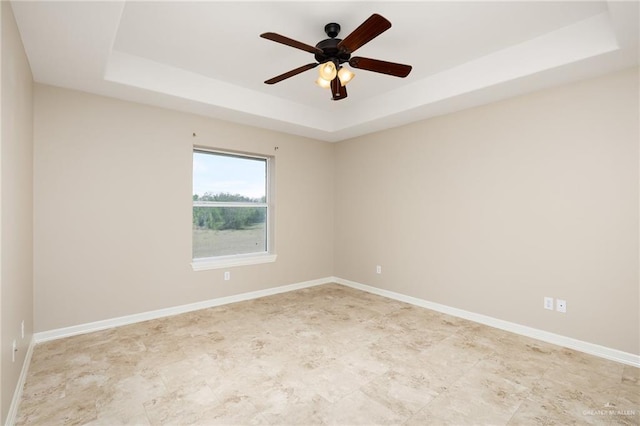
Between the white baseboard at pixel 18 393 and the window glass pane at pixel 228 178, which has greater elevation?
the window glass pane at pixel 228 178

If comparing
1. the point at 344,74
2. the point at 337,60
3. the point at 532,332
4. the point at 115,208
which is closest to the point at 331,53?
the point at 337,60

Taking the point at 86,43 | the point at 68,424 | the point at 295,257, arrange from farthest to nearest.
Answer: the point at 295,257 < the point at 86,43 < the point at 68,424

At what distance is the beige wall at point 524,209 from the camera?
2.69 meters

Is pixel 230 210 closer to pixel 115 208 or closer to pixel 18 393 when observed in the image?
pixel 115 208

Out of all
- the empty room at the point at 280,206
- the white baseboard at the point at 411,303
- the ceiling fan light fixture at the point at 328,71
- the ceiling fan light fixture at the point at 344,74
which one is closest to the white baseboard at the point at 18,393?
the empty room at the point at 280,206

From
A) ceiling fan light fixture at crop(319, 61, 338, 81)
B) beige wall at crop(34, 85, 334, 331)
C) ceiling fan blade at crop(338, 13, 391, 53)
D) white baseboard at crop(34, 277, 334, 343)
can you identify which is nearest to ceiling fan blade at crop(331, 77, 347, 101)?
ceiling fan light fixture at crop(319, 61, 338, 81)

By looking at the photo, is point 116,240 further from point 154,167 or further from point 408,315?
point 408,315

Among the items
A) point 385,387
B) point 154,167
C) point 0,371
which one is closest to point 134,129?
point 154,167

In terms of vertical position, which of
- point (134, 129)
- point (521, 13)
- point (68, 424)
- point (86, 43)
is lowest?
point (68, 424)

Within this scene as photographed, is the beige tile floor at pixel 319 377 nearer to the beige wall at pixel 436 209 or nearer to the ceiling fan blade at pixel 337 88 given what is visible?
the beige wall at pixel 436 209

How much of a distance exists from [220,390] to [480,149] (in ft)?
11.2

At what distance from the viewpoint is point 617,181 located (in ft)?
8.83

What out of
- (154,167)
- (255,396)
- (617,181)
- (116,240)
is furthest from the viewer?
(154,167)

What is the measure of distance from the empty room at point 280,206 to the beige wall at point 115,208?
20mm
